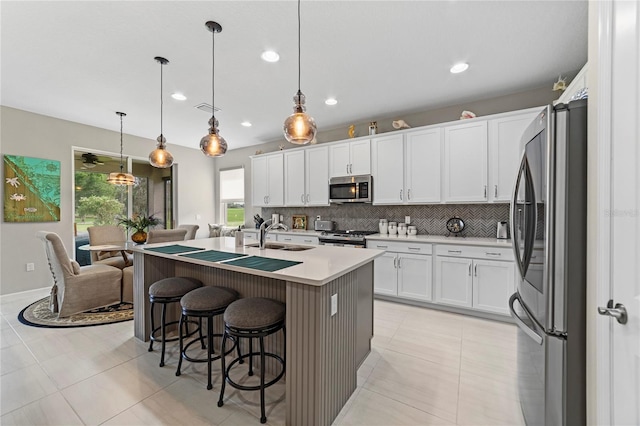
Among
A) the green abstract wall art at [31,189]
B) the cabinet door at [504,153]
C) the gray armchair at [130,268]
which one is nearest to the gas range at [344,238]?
the cabinet door at [504,153]

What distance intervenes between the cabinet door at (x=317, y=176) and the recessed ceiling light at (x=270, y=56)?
7.12 feet

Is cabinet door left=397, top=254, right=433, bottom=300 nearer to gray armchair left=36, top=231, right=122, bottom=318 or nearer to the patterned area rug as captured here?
the patterned area rug

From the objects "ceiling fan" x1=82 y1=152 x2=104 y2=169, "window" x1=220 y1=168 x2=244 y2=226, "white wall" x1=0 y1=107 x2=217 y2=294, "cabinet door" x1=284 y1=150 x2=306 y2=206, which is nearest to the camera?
"white wall" x1=0 y1=107 x2=217 y2=294

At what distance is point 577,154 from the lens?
3.99ft

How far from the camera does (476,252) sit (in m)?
3.30

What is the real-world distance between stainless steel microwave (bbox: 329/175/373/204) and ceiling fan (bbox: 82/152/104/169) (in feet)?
14.6

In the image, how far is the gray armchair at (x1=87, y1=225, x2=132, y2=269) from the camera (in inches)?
161

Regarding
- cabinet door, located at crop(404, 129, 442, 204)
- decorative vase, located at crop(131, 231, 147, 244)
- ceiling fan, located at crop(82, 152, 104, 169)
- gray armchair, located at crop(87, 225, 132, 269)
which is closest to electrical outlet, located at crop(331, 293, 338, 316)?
cabinet door, located at crop(404, 129, 442, 204)

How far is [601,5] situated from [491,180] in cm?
261

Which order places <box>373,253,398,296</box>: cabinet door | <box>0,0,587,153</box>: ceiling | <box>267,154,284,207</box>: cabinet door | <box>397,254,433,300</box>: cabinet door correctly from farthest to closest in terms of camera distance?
<box>267,154,284,207</box>: cabinet door → <box>373,253,398,296</box>: cabinet door → <box>397,254,433,300</box>: cabinet door → <box>0,0,587,153</box>: ceiling

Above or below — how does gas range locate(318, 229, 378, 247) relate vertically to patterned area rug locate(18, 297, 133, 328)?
above

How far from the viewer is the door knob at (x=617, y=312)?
95 centimetres

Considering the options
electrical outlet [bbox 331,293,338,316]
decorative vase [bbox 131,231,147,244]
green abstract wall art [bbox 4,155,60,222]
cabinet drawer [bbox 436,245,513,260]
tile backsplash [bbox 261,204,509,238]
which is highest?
green abstract wall art [bbox 4,155,60,222]

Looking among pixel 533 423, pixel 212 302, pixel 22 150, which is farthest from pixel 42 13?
pixel 533 423
